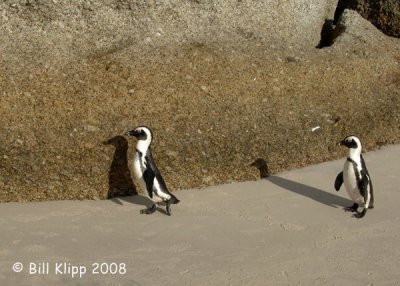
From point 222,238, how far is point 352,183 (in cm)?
158

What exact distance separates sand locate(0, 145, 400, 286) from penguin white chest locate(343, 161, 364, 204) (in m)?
0.21

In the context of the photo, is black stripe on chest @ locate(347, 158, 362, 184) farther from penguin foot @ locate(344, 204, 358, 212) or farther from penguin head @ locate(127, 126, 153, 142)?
penguin head @ locate(127, 126, 153, 142)

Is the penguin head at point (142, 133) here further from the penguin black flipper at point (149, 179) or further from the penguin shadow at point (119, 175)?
the penguin shadow at point (119, 175)

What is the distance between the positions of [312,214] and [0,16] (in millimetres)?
5595

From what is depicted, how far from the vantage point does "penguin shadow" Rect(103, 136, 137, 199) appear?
7.00 metres

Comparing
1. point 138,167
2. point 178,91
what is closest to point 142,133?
point 138,167

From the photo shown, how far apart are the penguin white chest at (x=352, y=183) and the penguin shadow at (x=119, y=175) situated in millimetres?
2456

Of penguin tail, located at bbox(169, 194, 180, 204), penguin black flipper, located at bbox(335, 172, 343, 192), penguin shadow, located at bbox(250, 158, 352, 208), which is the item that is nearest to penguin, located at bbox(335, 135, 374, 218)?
penguin black flipper, located at bbox(335, 172, 343, 192)

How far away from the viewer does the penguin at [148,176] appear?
20.8 feet

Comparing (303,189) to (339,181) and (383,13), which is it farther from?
(383,13)

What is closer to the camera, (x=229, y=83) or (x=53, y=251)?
(x=53, y=251)

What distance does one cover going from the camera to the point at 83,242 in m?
5.84

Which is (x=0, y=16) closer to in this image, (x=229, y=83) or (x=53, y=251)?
(x=229, y=83)

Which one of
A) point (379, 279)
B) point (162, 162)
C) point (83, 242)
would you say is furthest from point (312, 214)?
point (83, 242)
